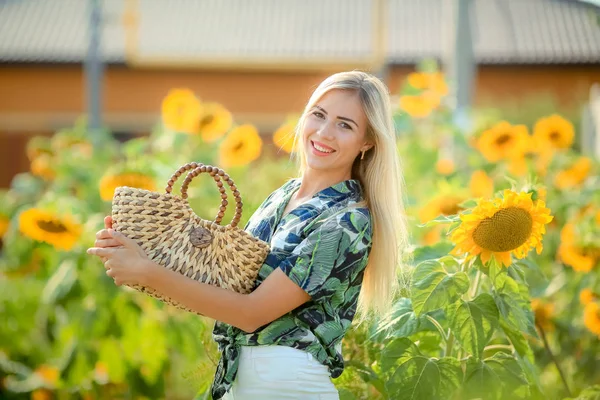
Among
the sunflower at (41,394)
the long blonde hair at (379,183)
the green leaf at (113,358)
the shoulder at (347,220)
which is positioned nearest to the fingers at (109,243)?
the shoulder at (347,220)

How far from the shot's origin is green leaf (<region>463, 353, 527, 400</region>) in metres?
2.56

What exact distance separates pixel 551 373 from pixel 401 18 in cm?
1578

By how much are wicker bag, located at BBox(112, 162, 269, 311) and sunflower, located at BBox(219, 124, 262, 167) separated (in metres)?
2.60

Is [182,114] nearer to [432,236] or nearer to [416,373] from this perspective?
[432,236]

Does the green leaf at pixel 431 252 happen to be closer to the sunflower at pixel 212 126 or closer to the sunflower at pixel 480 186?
the sunflower at pixel 480 186

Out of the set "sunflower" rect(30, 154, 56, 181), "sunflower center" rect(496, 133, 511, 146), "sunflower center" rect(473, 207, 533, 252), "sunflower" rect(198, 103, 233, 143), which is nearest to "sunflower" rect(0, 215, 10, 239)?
"sunflower" rect(30, 154, 56, 181)

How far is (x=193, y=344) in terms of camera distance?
13.8 ft

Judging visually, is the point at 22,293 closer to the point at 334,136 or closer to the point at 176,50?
the point at 334,136

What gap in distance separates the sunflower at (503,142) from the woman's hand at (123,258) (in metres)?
2.97

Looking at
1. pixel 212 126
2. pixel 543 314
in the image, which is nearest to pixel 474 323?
pixel 543 314

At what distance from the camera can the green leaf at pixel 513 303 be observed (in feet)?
8.43

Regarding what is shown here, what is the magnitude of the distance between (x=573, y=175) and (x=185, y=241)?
3.04 m

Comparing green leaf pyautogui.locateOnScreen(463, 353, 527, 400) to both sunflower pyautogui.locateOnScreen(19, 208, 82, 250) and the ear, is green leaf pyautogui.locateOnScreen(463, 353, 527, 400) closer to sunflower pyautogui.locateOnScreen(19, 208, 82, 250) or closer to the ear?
the ear

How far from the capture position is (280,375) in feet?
7.42
